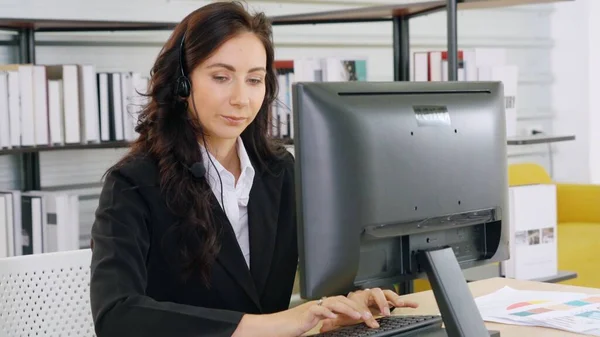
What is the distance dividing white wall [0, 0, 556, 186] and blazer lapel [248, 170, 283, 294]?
228 centimetres

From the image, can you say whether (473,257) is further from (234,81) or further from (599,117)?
(599,117)

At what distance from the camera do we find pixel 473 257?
1559 millimetres

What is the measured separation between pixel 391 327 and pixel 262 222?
40 cm

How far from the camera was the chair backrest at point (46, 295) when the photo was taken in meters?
1.88

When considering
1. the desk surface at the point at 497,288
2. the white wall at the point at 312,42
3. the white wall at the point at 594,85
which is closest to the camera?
the desk surface at the point at 497,288

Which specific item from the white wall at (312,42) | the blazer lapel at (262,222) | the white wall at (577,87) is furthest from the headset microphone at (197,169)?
the white wall at (577,87)

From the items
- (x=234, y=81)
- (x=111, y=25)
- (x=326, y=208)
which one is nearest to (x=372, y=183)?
(x=326, y=208)

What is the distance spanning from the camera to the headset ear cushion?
1.83 meters

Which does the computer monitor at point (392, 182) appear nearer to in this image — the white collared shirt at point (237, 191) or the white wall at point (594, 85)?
the white collared shirt at point (237, 191)

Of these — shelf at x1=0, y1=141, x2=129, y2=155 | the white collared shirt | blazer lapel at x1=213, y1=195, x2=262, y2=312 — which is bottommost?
blazer lapel at x1=213, y1=195, x2=262, y2=312

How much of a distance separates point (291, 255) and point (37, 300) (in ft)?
1.77

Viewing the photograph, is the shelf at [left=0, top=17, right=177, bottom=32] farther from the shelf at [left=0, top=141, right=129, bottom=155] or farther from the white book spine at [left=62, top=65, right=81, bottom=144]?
the shelf at [left=0, top=141, right=129, bottom=155]

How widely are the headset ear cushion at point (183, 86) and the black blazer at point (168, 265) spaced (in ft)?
0.49

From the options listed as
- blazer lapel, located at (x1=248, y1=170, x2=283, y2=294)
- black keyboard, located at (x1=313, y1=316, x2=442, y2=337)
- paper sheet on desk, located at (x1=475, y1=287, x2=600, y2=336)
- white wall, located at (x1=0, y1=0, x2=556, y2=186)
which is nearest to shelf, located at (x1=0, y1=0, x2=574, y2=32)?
white wall, located at (x1=0, y1=0, x2=556, y2=186)
